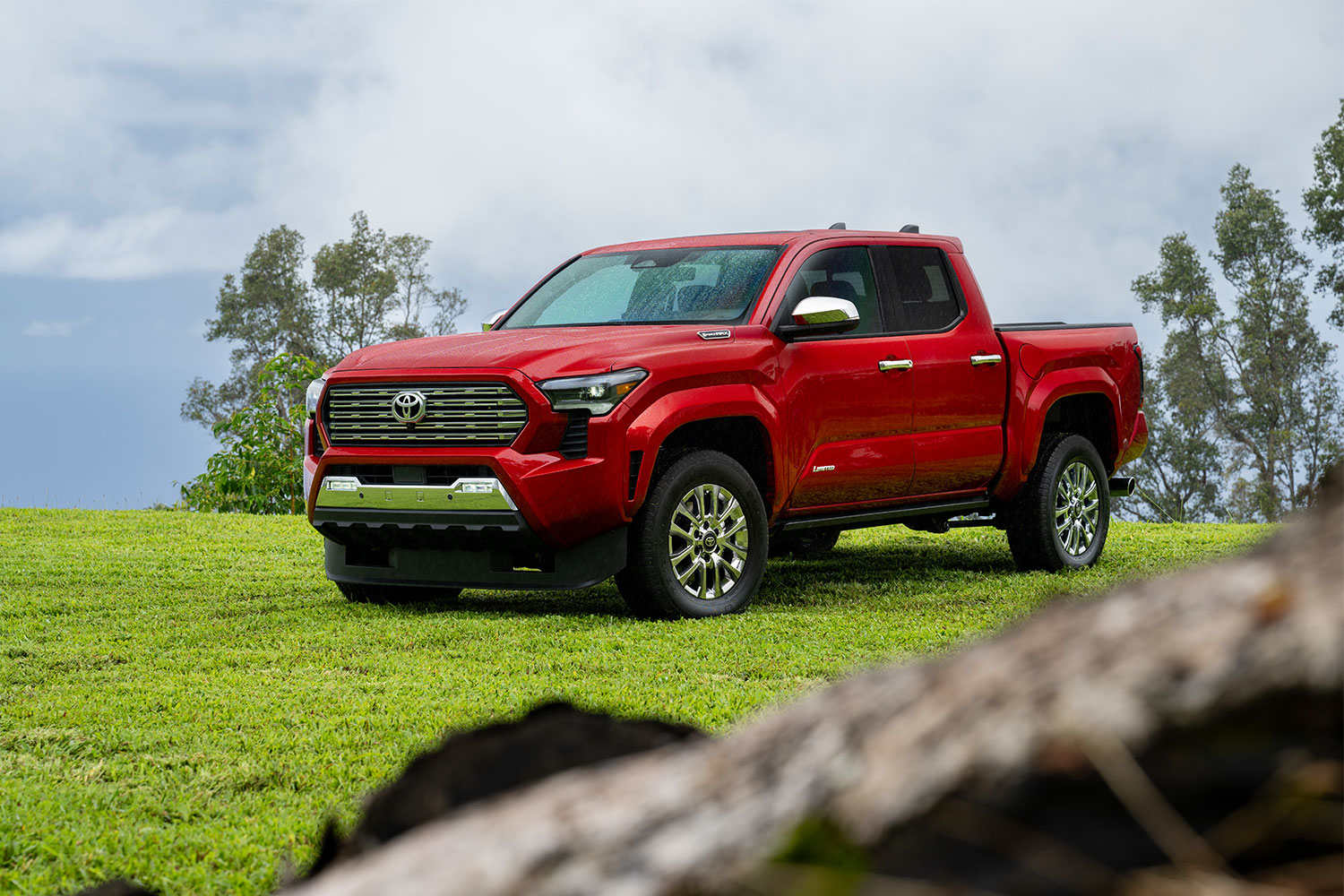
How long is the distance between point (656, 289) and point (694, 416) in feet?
4.46

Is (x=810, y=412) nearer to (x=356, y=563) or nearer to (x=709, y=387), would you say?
(x=709, y=387)

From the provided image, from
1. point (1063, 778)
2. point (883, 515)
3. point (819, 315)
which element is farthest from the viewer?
point (883, 515)

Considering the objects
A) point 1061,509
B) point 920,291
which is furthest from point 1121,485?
point 920,291

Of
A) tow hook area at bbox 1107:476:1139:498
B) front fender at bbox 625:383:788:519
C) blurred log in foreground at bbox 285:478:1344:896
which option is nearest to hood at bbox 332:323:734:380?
front fender at bbox 625:383:788:519

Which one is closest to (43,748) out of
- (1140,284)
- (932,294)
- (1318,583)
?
(1318,583)

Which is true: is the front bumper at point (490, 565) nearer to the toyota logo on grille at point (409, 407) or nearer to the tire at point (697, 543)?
the tire at point (697, 543)

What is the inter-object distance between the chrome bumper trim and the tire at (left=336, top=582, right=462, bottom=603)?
73cm

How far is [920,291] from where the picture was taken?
8.87 m

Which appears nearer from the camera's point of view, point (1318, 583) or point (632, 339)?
point (1318, 583)

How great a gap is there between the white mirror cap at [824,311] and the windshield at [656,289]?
0.39 meters

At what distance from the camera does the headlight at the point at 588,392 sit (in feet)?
23.3

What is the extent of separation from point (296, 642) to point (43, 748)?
2.20 m

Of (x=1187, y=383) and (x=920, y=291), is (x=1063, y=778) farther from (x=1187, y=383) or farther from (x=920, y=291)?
(x=1187, y=383)

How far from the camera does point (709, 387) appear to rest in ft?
24.5
